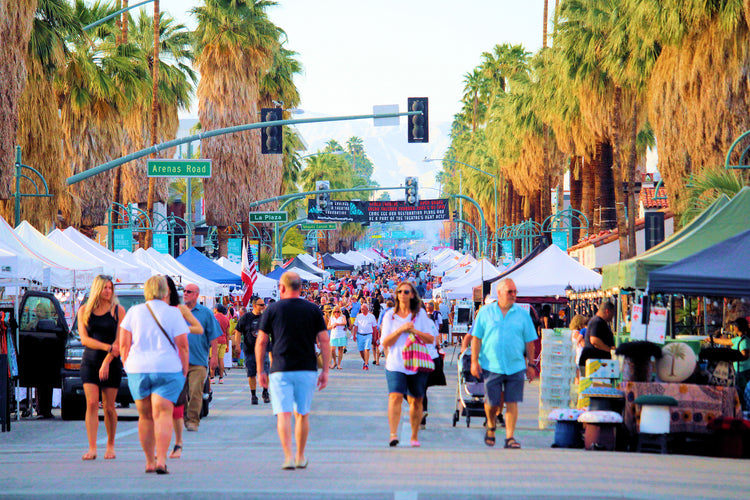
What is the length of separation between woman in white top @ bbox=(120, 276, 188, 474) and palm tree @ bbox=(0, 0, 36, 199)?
48.0ft

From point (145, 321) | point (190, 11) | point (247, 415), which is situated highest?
point (190, 11)

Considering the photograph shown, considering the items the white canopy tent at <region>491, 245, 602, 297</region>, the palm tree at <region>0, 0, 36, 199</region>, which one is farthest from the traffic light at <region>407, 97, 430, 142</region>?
the palm tree at <region>0, 0, 36, 199</region>

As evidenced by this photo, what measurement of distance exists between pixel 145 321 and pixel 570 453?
15.5 feet

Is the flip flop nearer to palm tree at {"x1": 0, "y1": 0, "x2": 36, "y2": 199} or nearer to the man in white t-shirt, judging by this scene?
palm tree at {"x1": 0, "y1": 0, "x2": 36, "y2": 199}

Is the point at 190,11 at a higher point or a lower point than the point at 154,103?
higher

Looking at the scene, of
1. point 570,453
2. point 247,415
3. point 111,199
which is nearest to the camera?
point 570,453

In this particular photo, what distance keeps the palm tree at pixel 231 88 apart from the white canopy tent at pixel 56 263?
80.0ft

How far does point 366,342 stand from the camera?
28969 mm

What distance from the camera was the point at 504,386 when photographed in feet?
37.5

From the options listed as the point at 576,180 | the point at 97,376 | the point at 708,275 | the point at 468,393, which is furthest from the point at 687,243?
the point at 576,180

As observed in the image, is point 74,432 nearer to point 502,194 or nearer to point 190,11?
point 190,11

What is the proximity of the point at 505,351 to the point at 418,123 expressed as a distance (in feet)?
43.1

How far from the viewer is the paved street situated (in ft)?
26.2

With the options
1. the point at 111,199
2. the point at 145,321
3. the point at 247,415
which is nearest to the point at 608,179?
the point at 111,199
